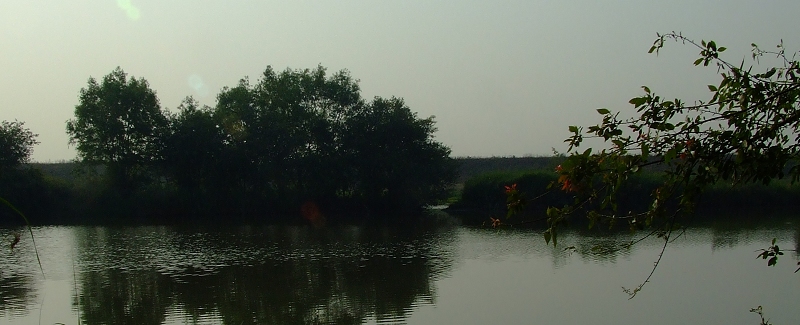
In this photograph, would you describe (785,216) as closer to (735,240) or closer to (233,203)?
(735,240)

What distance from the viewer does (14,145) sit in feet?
140

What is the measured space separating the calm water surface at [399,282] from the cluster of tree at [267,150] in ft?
54.1

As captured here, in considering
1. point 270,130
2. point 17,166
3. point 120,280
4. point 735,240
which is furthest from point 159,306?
point 17,166

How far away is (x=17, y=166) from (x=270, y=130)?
13767mm

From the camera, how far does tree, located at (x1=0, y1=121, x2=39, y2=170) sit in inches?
1656

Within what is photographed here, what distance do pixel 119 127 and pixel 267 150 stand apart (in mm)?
8076

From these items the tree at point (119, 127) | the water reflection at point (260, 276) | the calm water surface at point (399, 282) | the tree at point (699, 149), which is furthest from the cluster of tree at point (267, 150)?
the tree at point (699, 149)

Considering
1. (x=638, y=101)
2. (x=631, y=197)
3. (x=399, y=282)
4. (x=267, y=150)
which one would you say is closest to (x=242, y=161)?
(x=267, y=150)

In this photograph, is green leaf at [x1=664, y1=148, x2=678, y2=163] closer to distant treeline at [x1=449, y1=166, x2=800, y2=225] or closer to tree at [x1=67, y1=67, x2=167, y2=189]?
distant treeline at [x1=449, y1=166, x2=800, y2=225]

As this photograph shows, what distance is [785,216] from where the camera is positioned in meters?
35.3

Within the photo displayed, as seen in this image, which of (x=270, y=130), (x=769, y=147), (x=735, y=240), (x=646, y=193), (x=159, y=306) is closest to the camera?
(x=769, y=147)

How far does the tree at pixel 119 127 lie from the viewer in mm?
43094

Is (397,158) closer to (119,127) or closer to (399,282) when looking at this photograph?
(119,127)

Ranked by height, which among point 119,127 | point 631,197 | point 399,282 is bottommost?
point 399,282
